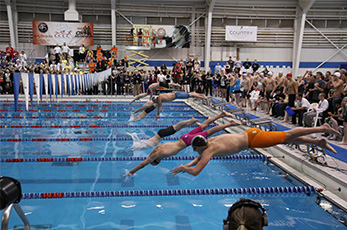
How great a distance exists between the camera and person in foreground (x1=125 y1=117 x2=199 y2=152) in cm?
485

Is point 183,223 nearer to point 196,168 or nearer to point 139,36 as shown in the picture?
point 196,168

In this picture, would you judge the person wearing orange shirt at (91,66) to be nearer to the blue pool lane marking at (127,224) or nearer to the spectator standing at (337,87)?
the spectator standing at (337,87)

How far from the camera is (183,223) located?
3633mm


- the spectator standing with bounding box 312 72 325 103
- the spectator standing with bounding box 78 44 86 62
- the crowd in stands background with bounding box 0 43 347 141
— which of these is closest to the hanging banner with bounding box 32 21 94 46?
the crowd in stands background with bounding box 0 43 347 141

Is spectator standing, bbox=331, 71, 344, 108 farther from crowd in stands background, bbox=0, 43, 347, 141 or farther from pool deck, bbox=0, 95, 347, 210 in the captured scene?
pool deck, bbox=0, 95, 347, 210

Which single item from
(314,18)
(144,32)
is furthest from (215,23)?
(314,18)

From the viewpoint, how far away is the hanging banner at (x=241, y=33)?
19.6 m

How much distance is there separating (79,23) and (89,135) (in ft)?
42.9

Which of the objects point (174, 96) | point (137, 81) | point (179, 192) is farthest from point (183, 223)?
point (137, 81)

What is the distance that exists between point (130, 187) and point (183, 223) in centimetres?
122

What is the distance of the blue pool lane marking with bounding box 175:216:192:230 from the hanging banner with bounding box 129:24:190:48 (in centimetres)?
1647

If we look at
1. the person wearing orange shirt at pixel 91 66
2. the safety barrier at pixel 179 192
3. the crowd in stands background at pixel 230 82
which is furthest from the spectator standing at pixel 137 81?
the safety barrier at pixel 179 192

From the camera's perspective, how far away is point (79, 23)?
731 inches

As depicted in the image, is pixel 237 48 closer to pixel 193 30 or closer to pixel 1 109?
pixel 193 30
